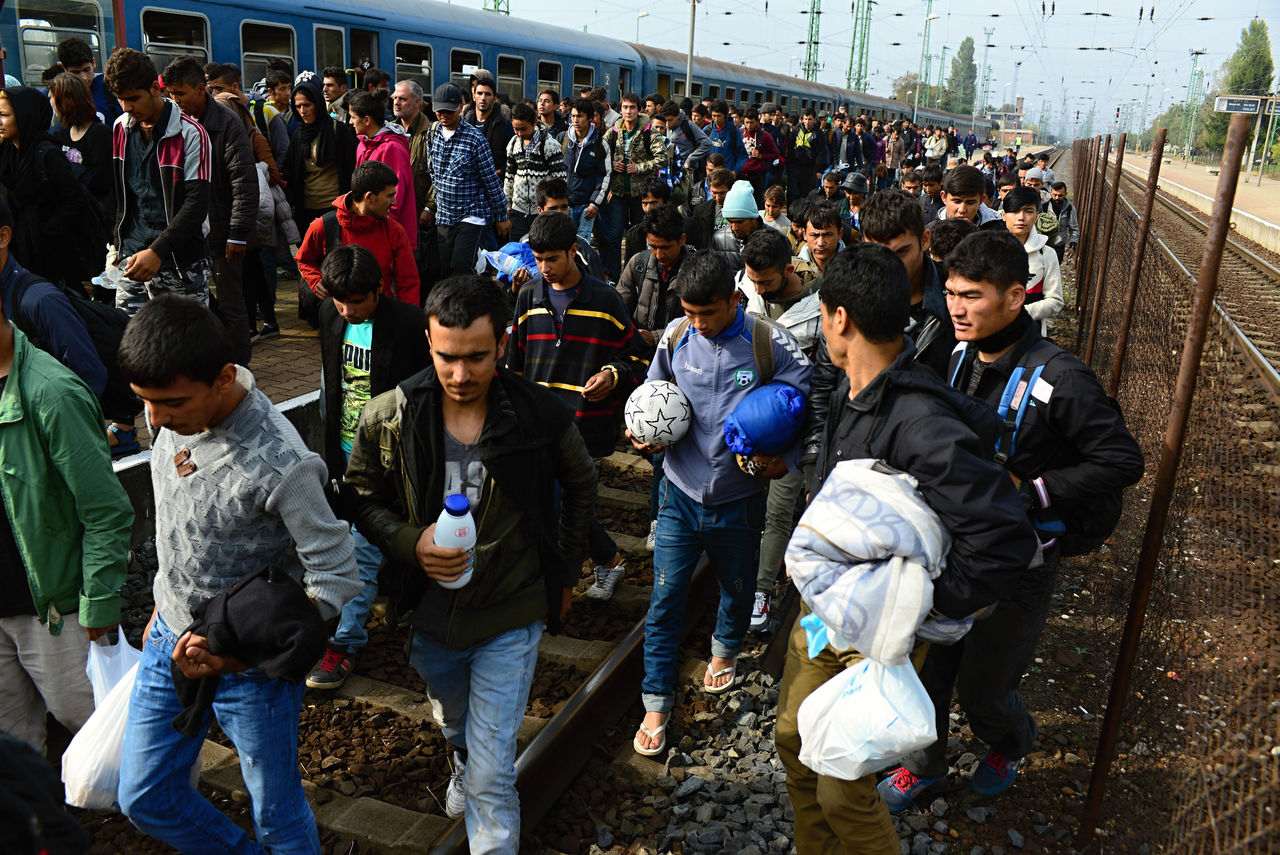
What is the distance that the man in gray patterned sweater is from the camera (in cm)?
261

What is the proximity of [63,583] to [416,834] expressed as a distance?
144cm

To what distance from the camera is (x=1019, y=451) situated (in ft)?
11.1

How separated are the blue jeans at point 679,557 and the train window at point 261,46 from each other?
10.3m

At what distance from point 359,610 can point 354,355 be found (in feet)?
3.78

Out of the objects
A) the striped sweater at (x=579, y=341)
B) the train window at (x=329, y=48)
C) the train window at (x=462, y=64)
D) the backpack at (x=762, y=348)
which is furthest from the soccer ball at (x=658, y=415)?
the train window at (x=462, y=64)

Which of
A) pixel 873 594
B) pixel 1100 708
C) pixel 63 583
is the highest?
pixel 873 594

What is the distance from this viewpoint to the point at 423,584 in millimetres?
3160

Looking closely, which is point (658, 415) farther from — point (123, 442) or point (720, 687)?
point (123, 442)

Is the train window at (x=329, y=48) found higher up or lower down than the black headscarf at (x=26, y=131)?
higher up

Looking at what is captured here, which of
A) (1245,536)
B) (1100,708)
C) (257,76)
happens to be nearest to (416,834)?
(1100,708)

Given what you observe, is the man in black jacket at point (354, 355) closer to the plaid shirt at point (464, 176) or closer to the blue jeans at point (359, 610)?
the blue jeans at point (359, 610)

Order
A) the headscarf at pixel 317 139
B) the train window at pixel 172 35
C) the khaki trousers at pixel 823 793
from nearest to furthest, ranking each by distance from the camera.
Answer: the khaki trousers at pixel 823 793
the headscarf at pixel 317 139
the train window at pixel 172 35

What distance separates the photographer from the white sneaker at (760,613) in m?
5.08

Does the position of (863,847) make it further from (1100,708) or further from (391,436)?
(1100,708)
